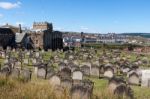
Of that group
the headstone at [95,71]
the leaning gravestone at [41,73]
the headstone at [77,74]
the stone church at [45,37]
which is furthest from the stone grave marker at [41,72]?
the stone church at [45,37]

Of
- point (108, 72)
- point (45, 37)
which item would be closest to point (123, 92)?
point (108, 72)

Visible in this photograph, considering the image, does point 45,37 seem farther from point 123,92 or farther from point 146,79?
point 123,92

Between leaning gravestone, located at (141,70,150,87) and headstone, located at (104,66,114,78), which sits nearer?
leaning gravestone, located at (141,70,150,87)

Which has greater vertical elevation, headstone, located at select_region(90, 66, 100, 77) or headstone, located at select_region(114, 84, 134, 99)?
headstone, located at select_region(114, 84, 134, 99)

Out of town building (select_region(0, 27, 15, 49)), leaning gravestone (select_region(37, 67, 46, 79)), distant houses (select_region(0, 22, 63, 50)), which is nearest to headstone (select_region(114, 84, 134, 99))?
leaning gravestone (select_region(37, 67, 46, 79))

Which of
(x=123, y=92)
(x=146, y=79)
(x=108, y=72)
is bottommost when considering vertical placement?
(x=108, y=72)

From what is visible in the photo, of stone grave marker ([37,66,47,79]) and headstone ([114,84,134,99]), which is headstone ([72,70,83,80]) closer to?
stone grave marker ([37,66,47,79])

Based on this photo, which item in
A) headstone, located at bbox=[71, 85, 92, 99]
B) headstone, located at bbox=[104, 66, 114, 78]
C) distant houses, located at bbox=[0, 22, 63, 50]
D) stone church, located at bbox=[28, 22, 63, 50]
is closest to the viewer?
headstone, located at bbox=[71, 85, 92, 99]

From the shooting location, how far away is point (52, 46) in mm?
87562

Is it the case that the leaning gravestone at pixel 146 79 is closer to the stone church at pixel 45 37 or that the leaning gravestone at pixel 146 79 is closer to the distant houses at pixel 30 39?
the distant houses at pixel 30 39

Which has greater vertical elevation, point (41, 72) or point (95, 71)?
point (41, 72)

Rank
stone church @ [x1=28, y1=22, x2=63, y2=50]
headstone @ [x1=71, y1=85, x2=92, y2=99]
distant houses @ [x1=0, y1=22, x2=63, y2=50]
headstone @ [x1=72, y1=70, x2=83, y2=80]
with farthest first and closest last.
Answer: stone church @ [x1=28, y1=22, x2=63, y2=50] < distant houses @ [x1=0, y1=22, x2=63, y2=50] < headstone @ [x1=72, y1=70, x2=83, y2=80] < headstone @ [x1=71, y1=85, x2=92, y2=99]

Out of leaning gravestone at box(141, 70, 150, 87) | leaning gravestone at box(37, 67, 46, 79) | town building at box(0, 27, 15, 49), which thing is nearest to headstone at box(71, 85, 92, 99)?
leaning gravestone at box(141, 70, 150, 87)

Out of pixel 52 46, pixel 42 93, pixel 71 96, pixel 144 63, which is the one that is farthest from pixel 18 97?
pixel 52 46
